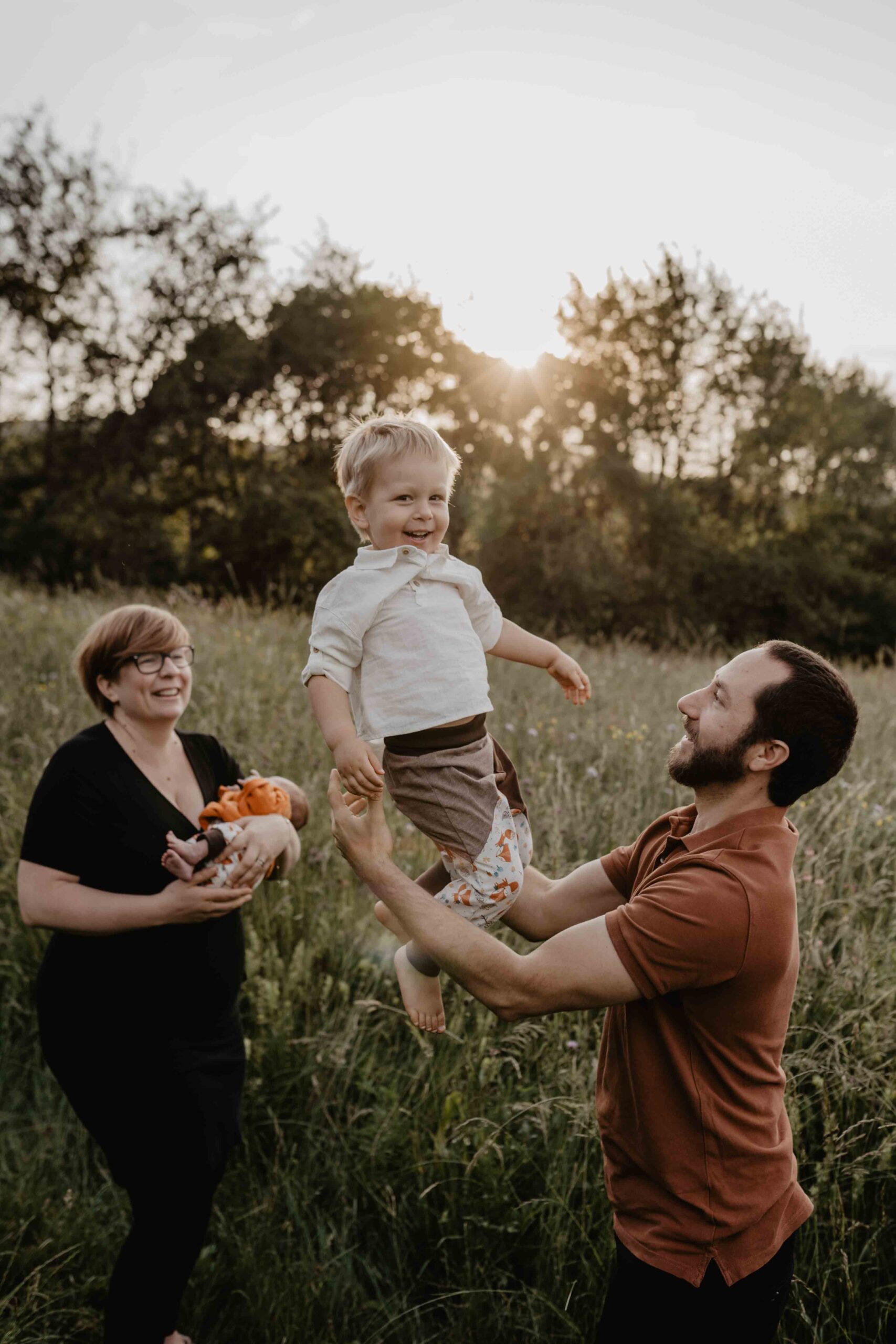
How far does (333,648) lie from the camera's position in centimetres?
204

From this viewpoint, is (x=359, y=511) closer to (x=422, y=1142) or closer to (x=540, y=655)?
(x=540, y=655)

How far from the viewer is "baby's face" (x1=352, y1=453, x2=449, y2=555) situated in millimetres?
2113

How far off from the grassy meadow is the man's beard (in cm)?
124

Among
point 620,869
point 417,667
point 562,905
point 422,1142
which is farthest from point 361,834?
point 422,1142

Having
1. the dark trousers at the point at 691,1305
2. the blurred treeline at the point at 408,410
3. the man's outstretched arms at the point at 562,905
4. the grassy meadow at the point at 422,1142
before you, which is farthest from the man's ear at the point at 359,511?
the blurred treeline at the point at 408,410

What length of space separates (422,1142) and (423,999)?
1167 mm

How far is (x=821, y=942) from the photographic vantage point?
3264 mm

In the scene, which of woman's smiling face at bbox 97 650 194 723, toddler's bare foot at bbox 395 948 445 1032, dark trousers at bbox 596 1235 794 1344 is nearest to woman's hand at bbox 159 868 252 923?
woman's smiling face at bbox 97 650 194 723

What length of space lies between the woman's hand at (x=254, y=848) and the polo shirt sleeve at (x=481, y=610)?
3.23 ft

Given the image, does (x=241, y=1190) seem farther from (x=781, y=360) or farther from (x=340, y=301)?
(x=781, y=360)

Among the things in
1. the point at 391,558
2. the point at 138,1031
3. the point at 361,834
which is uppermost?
the point at 391,558

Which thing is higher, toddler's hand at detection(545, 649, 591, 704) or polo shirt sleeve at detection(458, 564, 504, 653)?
polo shirt sleeve at detection(458, 564, 504, 653)

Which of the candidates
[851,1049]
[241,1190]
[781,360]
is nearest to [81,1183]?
[241,1190]

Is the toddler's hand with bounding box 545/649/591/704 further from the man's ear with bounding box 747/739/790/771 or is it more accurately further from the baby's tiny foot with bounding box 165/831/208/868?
the baby's tiny foot with bounding box 165/831/208/868
